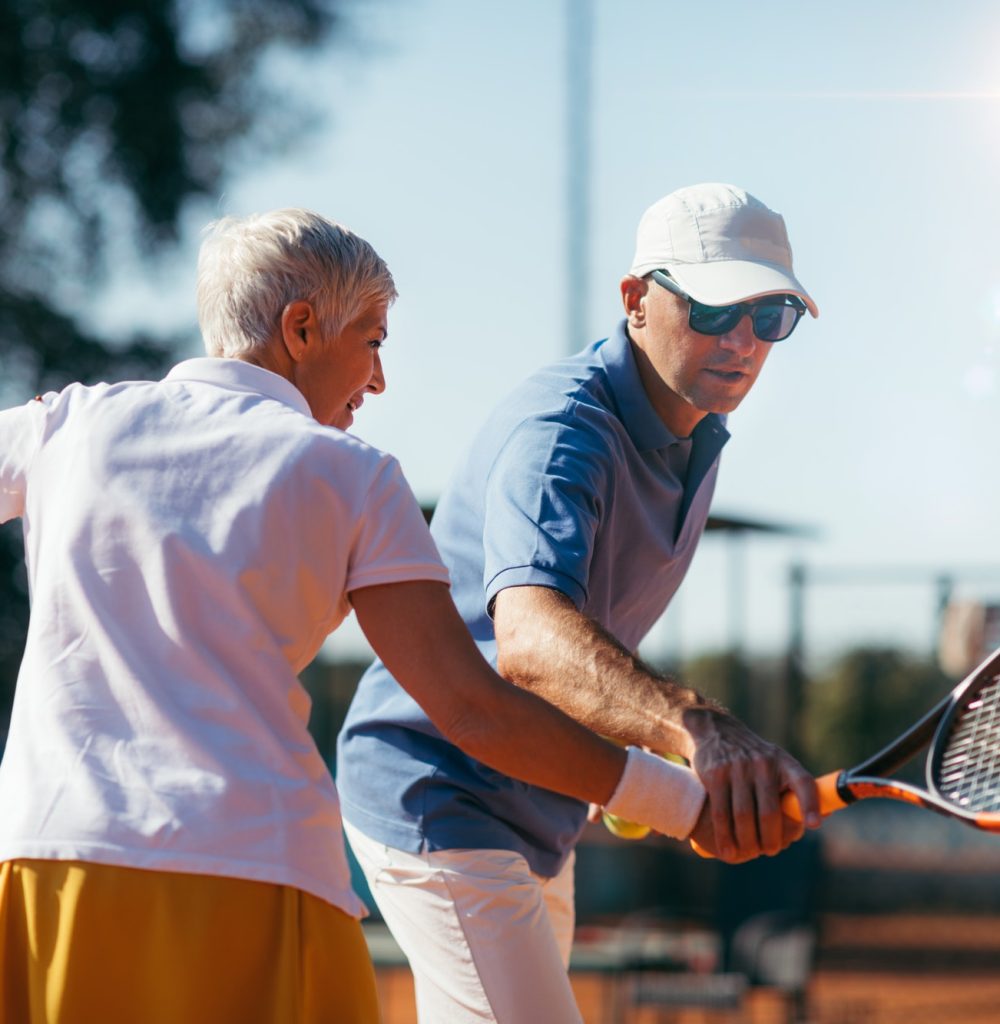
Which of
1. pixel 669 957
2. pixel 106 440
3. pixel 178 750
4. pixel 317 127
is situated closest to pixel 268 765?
pixel 178 750

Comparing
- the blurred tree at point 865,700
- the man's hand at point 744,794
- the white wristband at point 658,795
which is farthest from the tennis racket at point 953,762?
the blurred tree at point 865,700

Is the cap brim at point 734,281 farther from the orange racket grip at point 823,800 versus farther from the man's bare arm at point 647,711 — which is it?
the orange racket grip at point 823,800

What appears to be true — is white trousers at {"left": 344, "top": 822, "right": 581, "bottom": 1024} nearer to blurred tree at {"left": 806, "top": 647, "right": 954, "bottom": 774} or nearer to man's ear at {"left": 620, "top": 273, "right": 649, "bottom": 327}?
man's ear at {"left": 620, "top": 273, "right": 649, "bottom": 327}

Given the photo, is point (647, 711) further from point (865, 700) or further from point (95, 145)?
point (95, 145)

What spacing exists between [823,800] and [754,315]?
0.97 meters

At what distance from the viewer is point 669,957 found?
8172 millimetres

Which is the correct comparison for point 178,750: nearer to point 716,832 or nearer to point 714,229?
point 716,832

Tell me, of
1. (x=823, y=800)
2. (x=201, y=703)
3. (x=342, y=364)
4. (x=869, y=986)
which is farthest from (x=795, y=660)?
(x=201, y=703)

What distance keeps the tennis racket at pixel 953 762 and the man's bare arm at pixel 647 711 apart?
0.12 m

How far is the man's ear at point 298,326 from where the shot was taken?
7.45 ft

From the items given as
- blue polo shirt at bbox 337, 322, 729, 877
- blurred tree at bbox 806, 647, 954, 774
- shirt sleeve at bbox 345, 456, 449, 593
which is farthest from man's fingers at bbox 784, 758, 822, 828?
blurred tree at bbox 806, 647, 954, 774

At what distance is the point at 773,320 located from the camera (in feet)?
9.81

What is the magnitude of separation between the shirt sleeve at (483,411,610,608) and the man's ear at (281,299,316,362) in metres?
0.52

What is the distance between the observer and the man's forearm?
2414 mm
